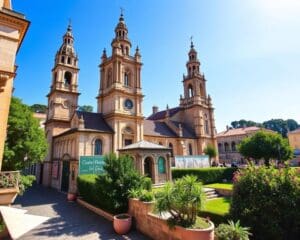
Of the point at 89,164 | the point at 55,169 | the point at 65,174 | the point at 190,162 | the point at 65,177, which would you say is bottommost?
the point at 65,177

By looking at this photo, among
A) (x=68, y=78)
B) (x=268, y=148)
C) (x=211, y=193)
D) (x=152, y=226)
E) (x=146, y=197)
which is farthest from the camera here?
(x=68, y=78)

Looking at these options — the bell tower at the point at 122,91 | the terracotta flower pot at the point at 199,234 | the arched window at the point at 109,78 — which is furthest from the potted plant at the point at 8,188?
the arched window at the point at 109,78

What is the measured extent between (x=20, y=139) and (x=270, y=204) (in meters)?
17.4

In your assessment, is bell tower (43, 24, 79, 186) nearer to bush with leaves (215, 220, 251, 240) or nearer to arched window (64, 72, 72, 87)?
arched window (64, 72, 72, 87)

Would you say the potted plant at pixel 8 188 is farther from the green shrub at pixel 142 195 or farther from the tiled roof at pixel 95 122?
the tiled roof at pixel 95 122

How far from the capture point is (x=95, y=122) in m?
28.5

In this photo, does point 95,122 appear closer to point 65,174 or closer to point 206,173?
point 65,174

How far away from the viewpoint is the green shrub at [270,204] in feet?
25.8

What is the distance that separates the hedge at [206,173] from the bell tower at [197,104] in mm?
14087

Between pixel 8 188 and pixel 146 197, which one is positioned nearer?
pixel 8 188

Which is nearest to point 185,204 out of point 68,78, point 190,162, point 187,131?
point 190,162

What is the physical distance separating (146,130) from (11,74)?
87.4 ft

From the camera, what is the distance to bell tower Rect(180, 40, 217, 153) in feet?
140

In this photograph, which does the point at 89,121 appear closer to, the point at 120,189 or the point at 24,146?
the point at 24,146
